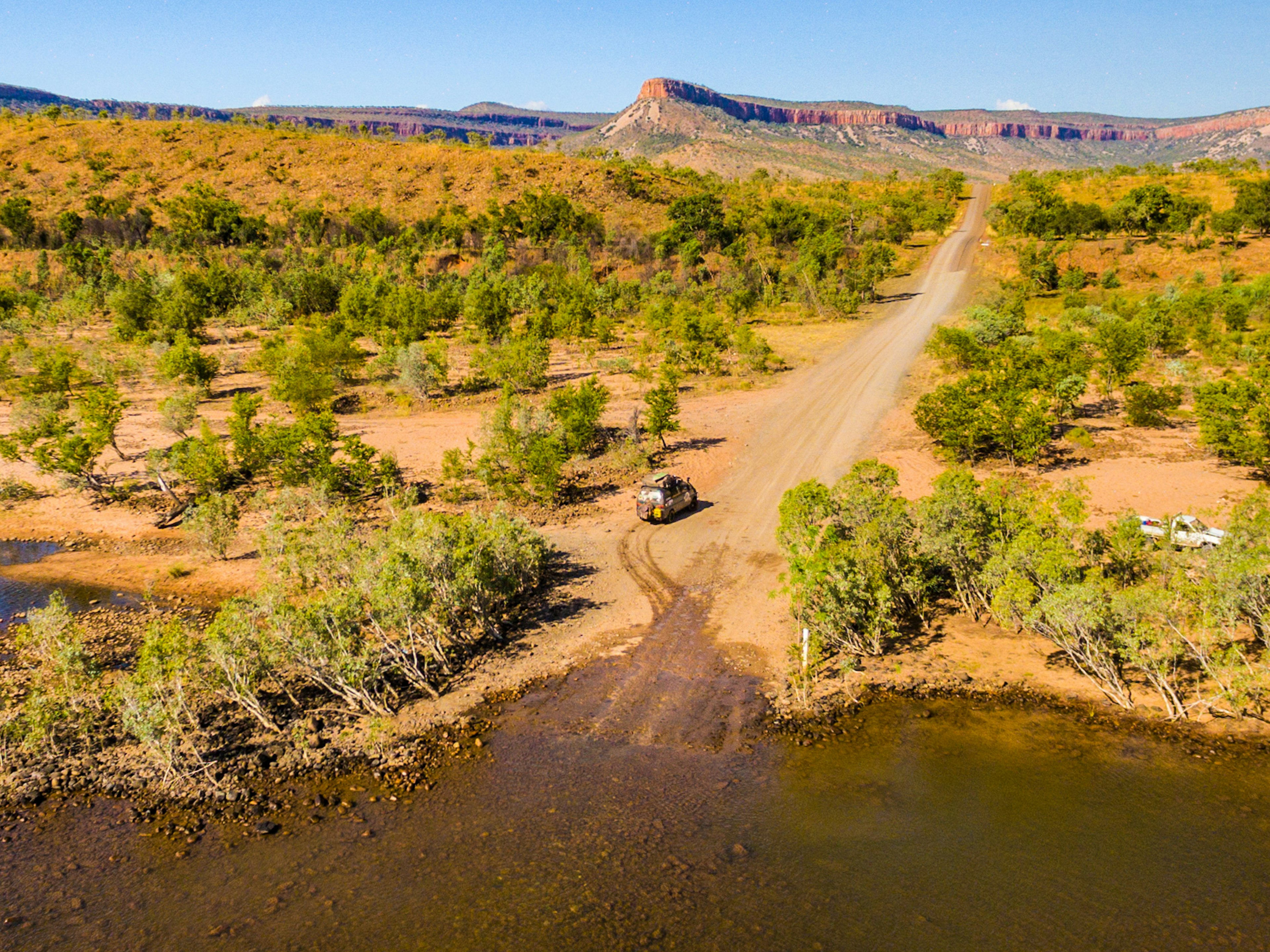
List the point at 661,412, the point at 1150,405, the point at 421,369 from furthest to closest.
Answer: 1. the point at 421,369
2. the point at 661,412
3. the point at 1150,405

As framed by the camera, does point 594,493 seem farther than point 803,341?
No

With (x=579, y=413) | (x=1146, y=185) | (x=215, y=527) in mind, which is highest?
(x=1146, y=185)

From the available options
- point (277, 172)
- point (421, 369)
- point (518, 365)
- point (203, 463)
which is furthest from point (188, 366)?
point (277, 172)

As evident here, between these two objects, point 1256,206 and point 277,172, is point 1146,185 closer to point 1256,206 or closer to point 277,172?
point 1256,206

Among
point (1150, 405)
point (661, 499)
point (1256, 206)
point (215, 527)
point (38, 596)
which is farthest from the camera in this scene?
point (1256, 206)

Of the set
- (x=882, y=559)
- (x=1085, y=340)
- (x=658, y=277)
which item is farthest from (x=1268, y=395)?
(x=658, y=277)

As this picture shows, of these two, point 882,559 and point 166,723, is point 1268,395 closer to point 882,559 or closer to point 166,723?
point 882,559

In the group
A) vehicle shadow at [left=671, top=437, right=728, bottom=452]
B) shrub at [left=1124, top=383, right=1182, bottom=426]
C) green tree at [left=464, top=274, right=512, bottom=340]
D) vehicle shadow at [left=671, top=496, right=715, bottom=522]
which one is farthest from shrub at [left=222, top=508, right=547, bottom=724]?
green tree at [left=464, top=274, right=512, bottom=340]
